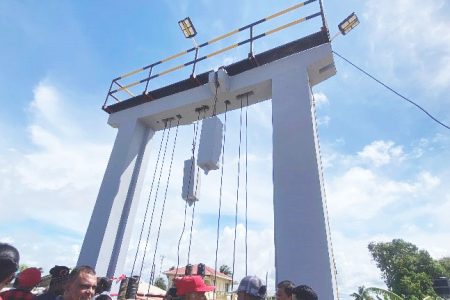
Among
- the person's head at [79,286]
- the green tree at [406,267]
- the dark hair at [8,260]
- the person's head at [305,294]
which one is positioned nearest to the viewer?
the dark hair at [8,260]

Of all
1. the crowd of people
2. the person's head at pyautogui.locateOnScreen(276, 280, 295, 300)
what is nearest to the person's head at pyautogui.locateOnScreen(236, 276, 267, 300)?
the crowd of people

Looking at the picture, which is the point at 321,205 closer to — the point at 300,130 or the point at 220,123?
the point at 300,130

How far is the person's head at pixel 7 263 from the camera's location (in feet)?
4.99

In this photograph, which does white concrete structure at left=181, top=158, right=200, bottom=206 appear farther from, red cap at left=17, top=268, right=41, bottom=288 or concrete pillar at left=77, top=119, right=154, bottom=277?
red cap at left=17, top=268, right=41, bottom=288

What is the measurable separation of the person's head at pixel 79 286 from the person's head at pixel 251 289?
51.1 inches

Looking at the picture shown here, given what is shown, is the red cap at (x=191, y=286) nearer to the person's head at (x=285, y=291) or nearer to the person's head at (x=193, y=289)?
the person's head at (x=193, y=289)

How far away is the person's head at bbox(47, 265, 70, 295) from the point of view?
2.93 metres

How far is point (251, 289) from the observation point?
2633 millimetres

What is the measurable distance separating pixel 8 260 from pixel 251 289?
1905mm

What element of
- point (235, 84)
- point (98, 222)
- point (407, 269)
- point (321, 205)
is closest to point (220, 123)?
point (235, 84)

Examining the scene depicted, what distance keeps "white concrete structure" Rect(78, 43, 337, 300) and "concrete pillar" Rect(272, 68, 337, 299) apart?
1 cm

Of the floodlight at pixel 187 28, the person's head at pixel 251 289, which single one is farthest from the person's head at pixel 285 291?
the floodlight at pixel 187 28

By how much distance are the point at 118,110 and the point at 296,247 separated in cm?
656

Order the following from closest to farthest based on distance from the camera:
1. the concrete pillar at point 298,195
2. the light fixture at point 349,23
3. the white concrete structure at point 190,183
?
the concrete pillar at point 298,195, the light fixture at point 349,23, the white concrete structure at point 190,183
